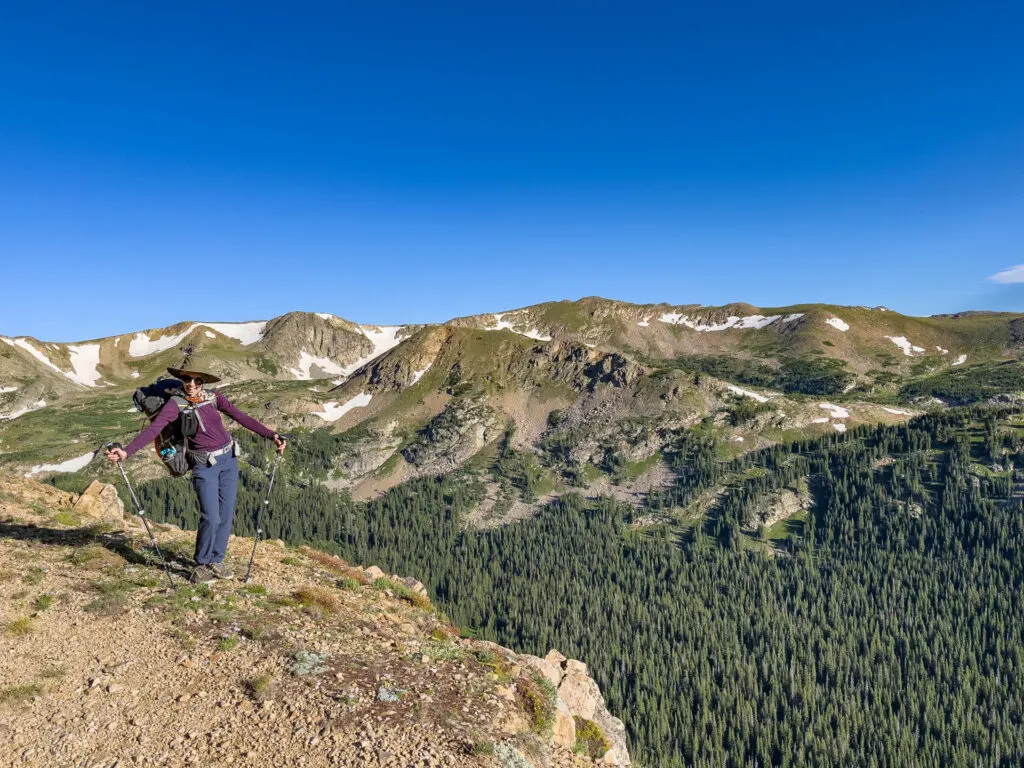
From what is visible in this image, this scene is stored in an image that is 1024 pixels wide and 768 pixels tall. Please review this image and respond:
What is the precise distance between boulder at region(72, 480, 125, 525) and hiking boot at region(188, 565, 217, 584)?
961cm

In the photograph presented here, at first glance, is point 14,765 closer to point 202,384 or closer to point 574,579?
point 202,384

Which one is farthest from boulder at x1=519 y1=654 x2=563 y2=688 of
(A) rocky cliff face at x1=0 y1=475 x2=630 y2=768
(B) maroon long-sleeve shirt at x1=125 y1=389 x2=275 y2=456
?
(B) maroon long-sleeve shirt at x1=125 y1=389 x2=275 y2=456

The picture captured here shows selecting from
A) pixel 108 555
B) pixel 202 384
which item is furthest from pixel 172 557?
pixel 202 384

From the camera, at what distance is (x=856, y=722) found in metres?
115

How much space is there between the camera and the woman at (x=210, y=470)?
15516mm

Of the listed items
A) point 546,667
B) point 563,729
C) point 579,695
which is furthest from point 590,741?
point 579,695

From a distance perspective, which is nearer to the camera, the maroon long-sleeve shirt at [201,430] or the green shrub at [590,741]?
the green shrub at [590,741]

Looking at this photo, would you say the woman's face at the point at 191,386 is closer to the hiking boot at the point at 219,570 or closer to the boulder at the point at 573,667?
the hiking boot at the point at 219,570

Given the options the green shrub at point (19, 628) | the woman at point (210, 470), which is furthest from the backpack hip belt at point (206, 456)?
the green shrub at point (19, 628)

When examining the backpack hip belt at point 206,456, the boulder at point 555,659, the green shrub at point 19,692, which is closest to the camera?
the green shrub at point 19,692

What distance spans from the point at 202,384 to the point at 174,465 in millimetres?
2568

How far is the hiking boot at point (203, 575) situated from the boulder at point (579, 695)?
11.4m

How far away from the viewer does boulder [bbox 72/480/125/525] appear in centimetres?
2381

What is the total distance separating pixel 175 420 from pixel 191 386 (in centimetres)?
107
